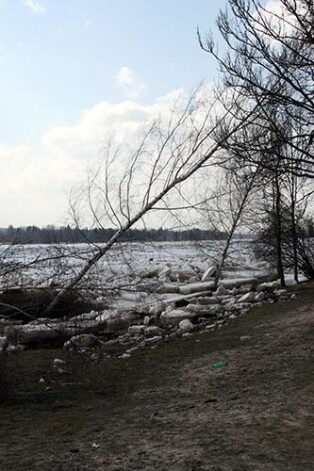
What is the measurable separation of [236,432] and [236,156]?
17.1 feet

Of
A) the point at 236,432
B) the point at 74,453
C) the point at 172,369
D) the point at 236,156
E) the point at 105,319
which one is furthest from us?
the point at 105,319

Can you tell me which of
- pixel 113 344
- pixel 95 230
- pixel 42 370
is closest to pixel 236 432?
pixel 42 370

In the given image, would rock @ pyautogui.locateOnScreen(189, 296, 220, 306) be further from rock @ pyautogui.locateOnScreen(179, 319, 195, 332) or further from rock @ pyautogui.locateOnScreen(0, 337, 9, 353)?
rock @ pyautogui.locateOnScreen(0, 337, 9, 353)

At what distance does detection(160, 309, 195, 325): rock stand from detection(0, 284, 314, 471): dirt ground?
3.48 meters

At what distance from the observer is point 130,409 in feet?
20.2

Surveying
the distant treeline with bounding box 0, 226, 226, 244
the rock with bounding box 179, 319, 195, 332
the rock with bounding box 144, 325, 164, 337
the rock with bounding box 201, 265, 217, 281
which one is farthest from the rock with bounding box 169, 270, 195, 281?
the rock with bounding box 144, 325, 164, 337

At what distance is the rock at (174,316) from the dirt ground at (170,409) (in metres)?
3.48

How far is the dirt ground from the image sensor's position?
14.5ft

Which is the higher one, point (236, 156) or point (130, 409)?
point (236, 156)

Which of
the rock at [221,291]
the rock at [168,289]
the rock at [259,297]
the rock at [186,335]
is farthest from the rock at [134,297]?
the rock at [168,289]

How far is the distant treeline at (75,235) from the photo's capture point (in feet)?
26.1

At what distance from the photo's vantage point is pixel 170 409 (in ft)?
19.7

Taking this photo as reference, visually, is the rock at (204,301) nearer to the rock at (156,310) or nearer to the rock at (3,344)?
the rock at (156,310)

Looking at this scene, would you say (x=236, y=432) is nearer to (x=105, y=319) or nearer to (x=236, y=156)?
(x=236, y=156)
